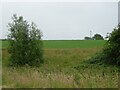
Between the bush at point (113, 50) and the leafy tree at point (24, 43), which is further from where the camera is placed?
the leafy tree at point (24, 43)

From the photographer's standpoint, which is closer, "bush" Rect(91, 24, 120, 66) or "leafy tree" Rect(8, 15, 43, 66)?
"bush" Rect(91, 24, 120, 66)

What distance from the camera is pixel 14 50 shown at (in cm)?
2612

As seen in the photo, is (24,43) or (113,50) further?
(24,43)

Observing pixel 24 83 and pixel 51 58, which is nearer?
pixel 24 83

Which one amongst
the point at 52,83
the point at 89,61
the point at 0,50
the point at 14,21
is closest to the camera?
the point at 52,83

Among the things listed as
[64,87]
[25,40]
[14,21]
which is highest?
[14,21]

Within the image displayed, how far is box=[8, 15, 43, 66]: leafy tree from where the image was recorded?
25828mm

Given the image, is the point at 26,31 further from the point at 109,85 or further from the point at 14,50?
the point at 109,85

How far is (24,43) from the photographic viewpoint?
26.3 m

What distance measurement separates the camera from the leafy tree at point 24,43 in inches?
1017

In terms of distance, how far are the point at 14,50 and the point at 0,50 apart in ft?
27.0

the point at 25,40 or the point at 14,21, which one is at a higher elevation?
the point at 14,21

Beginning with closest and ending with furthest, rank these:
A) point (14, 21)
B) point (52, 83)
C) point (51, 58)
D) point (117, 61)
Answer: point (52, 83) → point (117, 61) → point (14, 21) → point (51, 58)

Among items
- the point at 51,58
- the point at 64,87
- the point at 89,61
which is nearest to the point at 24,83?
the point at 64,87
